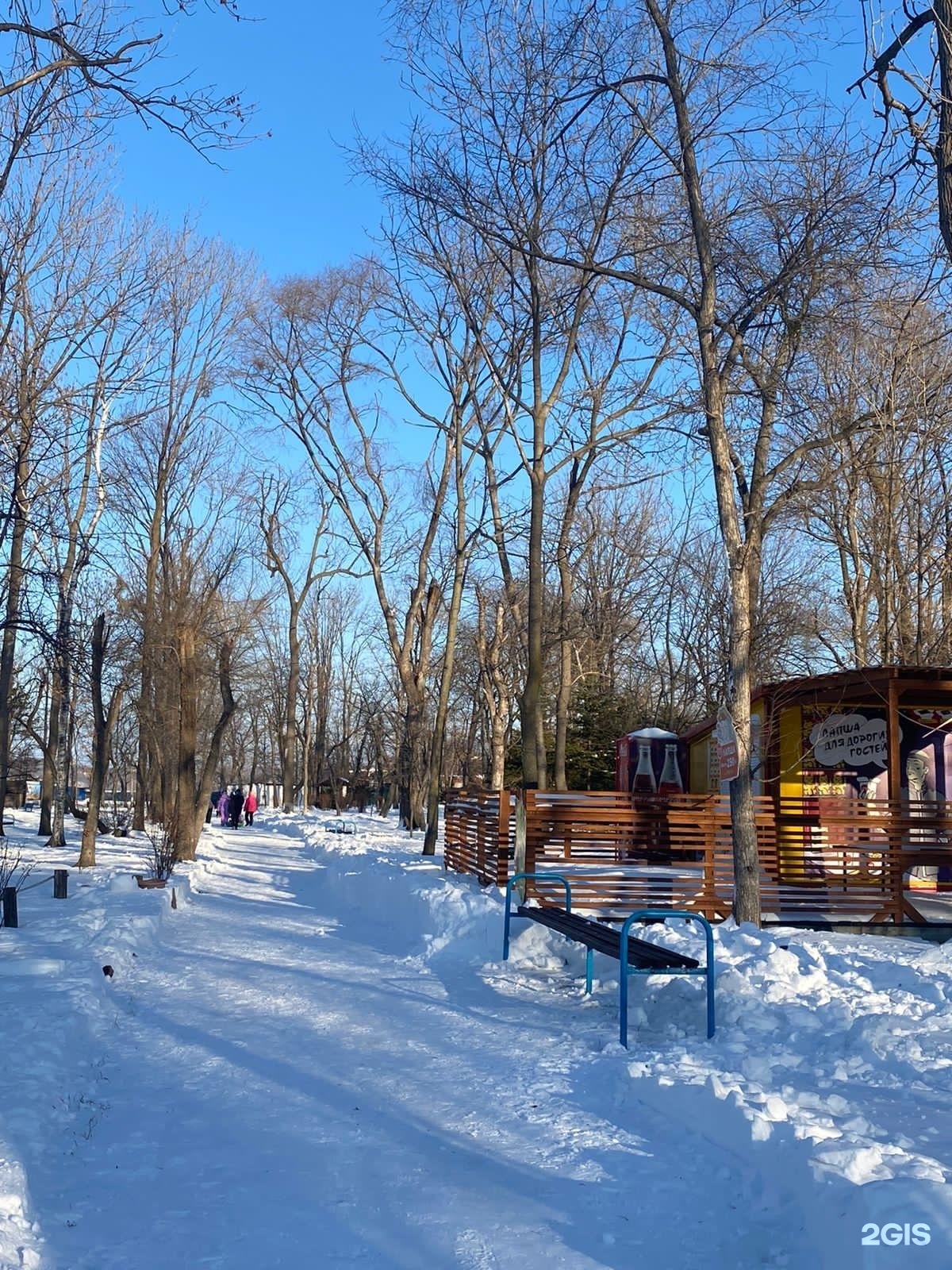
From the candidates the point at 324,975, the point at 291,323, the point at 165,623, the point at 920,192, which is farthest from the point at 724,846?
the point at 291,323

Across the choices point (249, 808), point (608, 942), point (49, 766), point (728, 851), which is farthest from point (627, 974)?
point (249, 808)

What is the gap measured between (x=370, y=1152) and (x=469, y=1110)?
35.2 inches

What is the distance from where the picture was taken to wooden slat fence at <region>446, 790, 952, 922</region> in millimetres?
15602

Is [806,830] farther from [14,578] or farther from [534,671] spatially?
[14,578]

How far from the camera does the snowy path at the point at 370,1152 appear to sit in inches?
177

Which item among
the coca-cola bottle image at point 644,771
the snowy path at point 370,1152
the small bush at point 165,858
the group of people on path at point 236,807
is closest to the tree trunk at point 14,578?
the small bush at point 165,858

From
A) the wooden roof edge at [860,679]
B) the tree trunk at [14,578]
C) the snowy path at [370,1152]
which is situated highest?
the tree trunk at [14,578]

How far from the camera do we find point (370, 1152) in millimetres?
5625

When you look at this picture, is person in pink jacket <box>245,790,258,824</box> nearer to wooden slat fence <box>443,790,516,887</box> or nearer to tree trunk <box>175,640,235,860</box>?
tree trunk <box>175,640,235,860</box>

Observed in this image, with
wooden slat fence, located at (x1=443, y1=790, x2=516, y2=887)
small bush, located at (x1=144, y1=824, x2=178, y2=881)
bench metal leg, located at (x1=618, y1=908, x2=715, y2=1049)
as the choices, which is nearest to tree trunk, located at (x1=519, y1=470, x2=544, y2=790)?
wooden slat fence, located at (x1=443, y1=790, x2=516, y2=887)

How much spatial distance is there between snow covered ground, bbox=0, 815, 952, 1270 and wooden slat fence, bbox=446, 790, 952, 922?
11.9ft

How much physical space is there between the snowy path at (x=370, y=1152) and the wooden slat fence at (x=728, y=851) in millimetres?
6149

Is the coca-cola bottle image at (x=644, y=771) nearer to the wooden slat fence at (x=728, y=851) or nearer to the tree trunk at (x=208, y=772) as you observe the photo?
the wooden slat fence at (x=728, y=851)

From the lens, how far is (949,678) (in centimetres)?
1608
